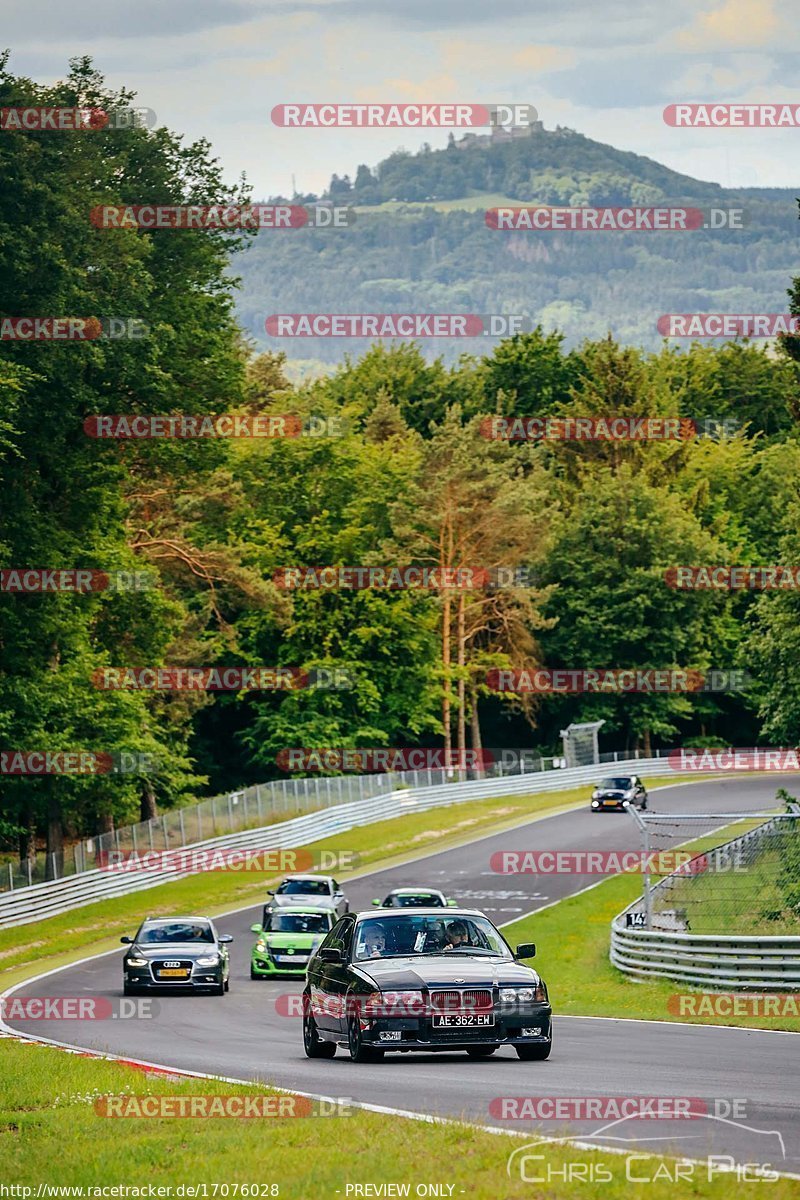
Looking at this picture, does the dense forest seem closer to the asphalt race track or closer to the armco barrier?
the armco barrier

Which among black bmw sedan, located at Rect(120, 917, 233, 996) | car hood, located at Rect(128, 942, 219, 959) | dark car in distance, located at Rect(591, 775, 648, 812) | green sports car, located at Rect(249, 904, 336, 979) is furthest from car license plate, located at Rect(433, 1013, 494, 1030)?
dark car in distance, located at Rect(591, 775, 648, 812)

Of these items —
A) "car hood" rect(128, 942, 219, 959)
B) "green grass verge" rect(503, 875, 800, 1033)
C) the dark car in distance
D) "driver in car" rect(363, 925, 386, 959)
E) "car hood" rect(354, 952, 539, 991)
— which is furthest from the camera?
the dark car in distance

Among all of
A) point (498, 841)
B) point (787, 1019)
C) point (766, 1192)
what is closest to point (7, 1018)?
point (787, 1019)

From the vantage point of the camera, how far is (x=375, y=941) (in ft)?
55.5

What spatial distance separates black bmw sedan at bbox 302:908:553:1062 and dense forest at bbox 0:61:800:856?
73.0 feet

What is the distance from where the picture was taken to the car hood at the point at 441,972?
15.6 meters

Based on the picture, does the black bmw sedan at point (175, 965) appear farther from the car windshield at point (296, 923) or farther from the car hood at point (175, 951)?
→ the car windshield at point (296, 923)

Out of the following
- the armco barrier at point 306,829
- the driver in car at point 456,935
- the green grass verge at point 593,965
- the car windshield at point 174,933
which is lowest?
the armco barrier at point 306,829

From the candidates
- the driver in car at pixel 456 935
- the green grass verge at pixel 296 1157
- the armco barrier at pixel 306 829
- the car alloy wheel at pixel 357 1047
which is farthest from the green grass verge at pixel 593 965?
the armco barrier at pixel 306 829

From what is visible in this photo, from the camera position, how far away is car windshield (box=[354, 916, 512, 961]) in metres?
16.7

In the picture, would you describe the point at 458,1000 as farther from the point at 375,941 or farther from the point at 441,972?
the point at 375,941

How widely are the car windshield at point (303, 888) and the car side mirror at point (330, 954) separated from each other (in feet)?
64.2

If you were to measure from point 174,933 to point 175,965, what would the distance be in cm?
113

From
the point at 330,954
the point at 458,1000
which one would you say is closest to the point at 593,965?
the point at 330,954
